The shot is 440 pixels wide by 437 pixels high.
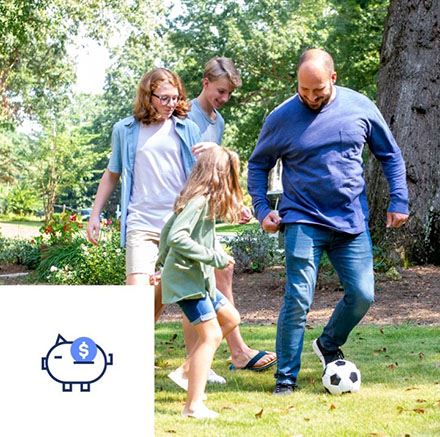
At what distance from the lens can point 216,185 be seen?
4.36 m

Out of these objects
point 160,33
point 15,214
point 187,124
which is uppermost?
point 160,33

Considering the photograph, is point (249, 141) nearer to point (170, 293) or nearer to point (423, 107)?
point (423, 107)

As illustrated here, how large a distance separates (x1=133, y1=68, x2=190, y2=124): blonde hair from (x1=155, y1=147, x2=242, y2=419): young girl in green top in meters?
0.72

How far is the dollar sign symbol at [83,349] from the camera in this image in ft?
9.53

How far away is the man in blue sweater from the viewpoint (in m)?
4.82

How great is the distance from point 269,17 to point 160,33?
504 cm

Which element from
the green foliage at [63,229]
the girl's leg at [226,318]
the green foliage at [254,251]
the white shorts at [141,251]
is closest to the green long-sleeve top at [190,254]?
the girl's leg at [226,318]

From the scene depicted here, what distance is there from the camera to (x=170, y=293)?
169 inches

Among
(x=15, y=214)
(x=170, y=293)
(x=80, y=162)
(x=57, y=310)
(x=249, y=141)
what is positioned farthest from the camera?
(x=15, y=214)

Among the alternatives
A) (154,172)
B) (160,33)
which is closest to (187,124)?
(154,172)

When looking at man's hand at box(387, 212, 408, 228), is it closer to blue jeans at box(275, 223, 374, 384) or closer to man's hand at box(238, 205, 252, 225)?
blue jeans at box(275, 223, 374, 384)

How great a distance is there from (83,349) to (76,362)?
0.18 ft

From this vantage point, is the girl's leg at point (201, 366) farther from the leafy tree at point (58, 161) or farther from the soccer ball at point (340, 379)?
the leafy tree at point (58, 161)

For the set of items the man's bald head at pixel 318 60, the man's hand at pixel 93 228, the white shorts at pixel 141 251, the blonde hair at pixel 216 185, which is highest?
the man's bald head at pixel 318 60
